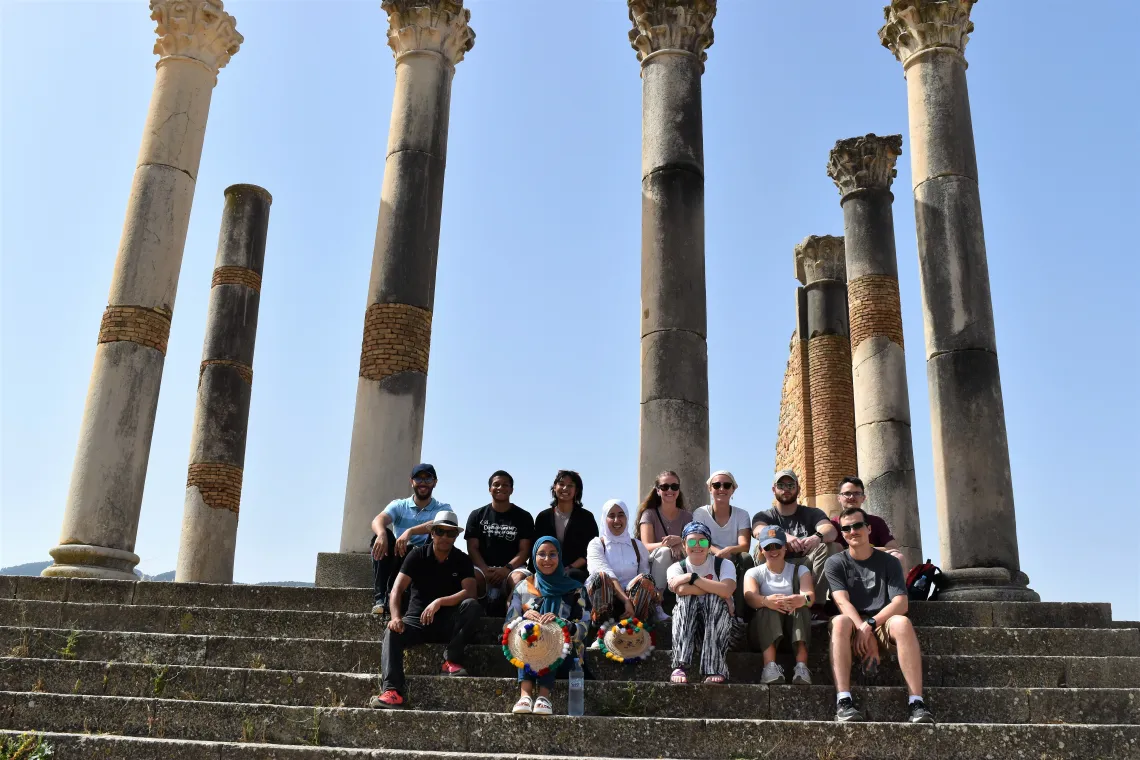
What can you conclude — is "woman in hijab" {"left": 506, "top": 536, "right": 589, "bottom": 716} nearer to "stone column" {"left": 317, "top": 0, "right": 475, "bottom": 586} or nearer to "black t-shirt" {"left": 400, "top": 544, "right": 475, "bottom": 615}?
"black t-shirt" {"left": 400, "top": 544, "right": 475, "bottom": 615}

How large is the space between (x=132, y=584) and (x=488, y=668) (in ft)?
14.6

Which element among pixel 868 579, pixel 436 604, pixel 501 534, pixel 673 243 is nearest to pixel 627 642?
pixel 436 604

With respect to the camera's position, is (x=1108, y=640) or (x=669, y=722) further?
(x=1108, y=640)

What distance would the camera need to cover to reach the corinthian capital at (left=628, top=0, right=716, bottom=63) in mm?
15758

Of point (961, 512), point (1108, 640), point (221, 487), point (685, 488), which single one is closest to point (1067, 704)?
point (1108, 640)

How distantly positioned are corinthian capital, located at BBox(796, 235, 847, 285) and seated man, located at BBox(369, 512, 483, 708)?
54.6 feet

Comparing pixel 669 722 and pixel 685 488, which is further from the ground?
pixel 685 488

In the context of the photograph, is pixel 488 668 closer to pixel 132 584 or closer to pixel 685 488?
pixel 132 584

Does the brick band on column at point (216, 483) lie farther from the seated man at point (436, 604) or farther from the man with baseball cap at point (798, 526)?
the man with baseball cap at point (798, 526)

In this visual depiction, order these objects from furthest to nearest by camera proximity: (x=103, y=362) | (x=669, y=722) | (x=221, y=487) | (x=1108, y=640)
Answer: (x=221, y=487), (x=103, y=362), (x=1108, y=640), (x=669, y=722)

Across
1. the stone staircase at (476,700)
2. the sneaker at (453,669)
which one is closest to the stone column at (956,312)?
the stone staircase at (476,700)

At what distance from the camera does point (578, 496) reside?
980 cm

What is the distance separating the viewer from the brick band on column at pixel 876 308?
19.4 meters

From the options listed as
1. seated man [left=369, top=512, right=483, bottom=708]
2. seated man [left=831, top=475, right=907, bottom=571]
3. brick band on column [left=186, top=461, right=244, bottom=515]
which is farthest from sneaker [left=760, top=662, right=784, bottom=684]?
brick band on column [left=186, top=461, right=244, bottom=515]
